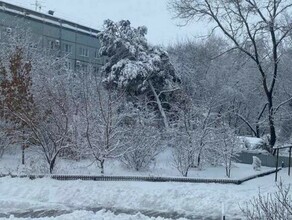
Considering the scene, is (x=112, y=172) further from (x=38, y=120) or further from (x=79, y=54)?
(x=79, y=54)

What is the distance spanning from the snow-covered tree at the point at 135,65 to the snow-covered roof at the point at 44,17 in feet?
74.2

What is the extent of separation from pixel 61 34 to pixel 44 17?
9.28 feet

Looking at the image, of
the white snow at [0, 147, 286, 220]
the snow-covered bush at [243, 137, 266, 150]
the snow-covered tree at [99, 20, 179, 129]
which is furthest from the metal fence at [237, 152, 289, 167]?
the white snow at [0, 147, 286, 220]

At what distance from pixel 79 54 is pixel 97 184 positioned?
47.1 meters

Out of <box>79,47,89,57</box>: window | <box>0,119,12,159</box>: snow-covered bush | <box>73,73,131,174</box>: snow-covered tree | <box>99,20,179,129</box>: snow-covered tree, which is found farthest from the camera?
<box>79,47,89,57</box>: window

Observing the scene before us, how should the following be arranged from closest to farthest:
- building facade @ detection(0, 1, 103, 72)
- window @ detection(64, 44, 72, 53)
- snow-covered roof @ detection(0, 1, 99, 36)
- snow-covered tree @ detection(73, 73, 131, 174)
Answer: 1. snow-covered tree @ detection(73, 73, 131, 174)
2. building facade @ detection(0, 1, 103, 72)
3. snow-covered roof @ detection(0, 1, 99, 36)
4. window @ detection(64, 44, 72, 53)

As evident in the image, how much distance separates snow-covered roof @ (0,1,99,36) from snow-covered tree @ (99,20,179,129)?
22.6 metres

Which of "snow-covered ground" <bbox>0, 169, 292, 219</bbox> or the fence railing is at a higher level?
the fence railing

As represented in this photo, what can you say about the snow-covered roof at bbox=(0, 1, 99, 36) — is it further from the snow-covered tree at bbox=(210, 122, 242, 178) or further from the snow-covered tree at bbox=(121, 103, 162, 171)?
the snow-covered tree at bbox=(210, 122, 242, 178)

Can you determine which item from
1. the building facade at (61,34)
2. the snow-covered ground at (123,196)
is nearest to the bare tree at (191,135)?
the snow-covered ground at (123,196)

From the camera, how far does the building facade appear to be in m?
47.7

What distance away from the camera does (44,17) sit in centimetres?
5478

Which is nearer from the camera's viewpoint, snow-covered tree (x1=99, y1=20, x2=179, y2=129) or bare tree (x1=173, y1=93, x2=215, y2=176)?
bare tree (x1=173, y1=93, x2=215, y2=176)

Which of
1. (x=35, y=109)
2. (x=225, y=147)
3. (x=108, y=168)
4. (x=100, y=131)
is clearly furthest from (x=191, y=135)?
(x=35, y=109)
